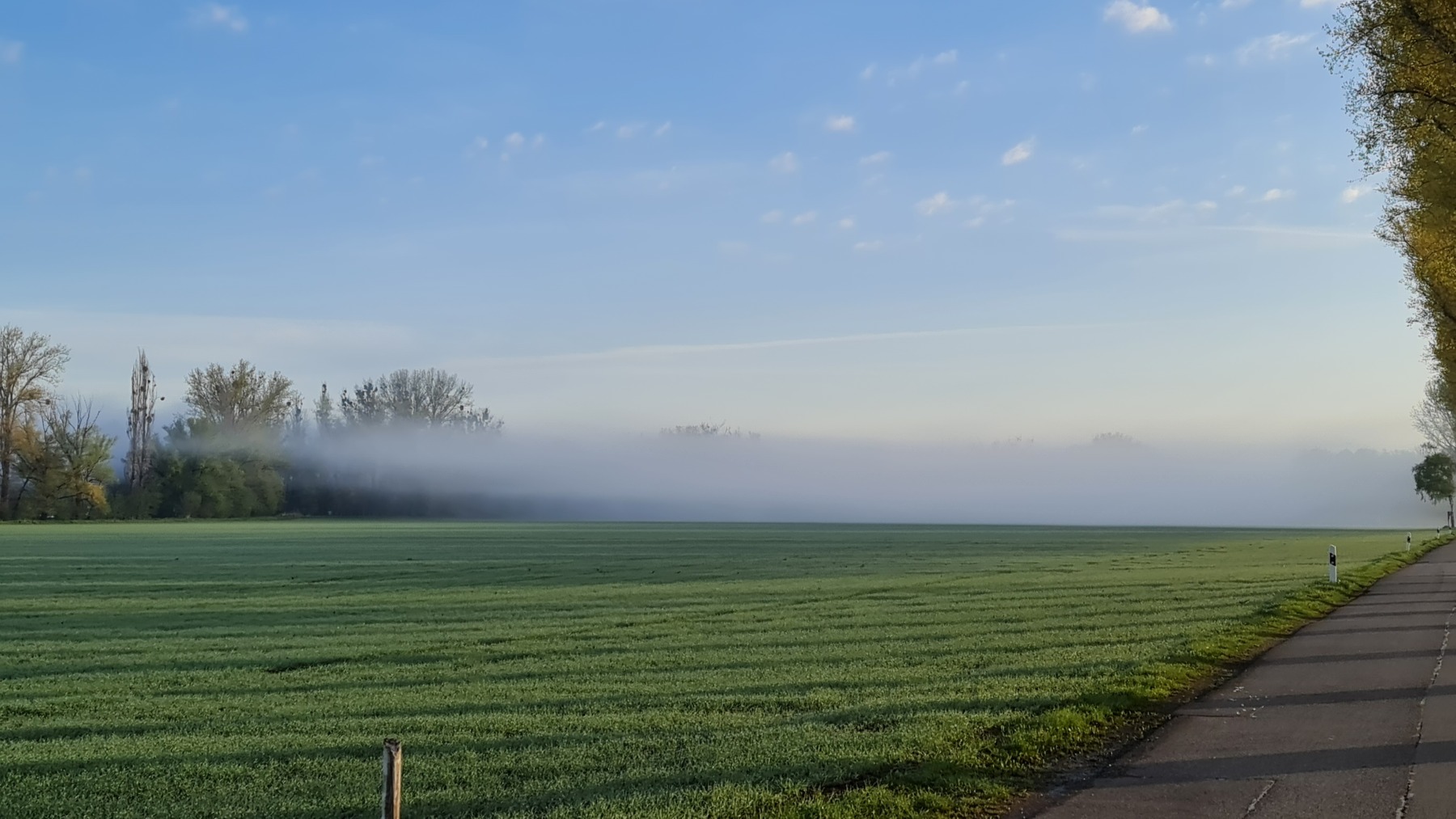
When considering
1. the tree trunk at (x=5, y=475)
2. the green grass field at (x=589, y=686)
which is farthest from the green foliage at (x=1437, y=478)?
the tree trunk at (x=5, y=475)

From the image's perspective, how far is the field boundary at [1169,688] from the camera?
737 cm

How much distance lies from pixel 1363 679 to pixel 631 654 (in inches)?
335

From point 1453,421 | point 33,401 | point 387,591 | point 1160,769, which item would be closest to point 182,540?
point 387,591

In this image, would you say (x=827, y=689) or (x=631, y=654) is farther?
(x=631, y=654)

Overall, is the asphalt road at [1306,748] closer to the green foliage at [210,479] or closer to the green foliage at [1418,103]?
the green foliage at [1418,103]

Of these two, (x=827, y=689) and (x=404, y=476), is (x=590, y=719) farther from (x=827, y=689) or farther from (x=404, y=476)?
(x=404, y=476)

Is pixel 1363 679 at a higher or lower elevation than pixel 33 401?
lower

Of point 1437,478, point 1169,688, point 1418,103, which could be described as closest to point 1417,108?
point 1418,103

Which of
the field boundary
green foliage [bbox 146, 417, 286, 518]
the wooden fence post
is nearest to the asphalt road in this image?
the field boundary

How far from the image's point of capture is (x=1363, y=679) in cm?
1202

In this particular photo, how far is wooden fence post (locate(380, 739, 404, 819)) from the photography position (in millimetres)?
4375

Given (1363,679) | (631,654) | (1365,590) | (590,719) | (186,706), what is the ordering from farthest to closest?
1. (1365,590)
2. (631,654)
3. (1363,679)
4. (186,706)
5. (590,719)

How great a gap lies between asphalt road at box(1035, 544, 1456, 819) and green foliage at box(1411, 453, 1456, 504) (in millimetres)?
79525

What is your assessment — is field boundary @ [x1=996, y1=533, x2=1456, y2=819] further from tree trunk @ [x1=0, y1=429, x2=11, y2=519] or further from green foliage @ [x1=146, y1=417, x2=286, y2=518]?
green foliage @ [x1=146, y1=417, x2=286, y2=518]
